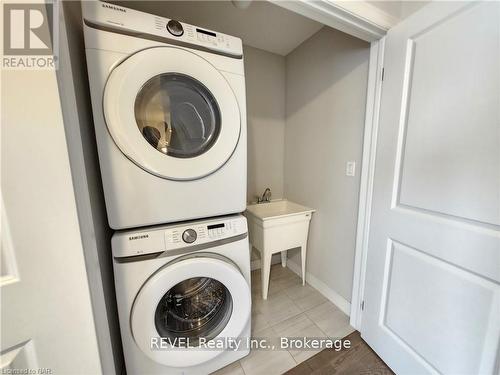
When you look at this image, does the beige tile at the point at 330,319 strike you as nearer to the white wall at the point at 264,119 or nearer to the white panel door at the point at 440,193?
the white panel door at the point at 440,193

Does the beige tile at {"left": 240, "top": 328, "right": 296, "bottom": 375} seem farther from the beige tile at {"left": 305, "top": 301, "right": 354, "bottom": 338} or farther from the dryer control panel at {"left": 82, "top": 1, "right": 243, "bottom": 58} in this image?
the dryer control panel at {"left": 82, "top": 1, "right": 243, "bottom": 58}

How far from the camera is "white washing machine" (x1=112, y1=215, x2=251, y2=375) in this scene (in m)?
Result: 0.82

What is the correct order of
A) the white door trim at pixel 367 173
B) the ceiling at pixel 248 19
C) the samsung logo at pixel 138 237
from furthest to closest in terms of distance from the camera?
1. the ceiling at pixel 248 19
2. the white door trim at pixel 367 173
3. the samsung logo at pixel 138 237

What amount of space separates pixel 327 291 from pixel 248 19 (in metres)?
2.23

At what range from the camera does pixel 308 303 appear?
163 centimetres

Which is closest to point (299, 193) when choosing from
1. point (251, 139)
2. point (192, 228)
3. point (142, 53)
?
point (251, 139)

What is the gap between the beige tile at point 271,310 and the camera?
1.44 m

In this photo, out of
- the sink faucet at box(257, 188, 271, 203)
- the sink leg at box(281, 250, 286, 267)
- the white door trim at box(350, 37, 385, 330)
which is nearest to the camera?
the white door trim at box(350, 37, 385, 330)

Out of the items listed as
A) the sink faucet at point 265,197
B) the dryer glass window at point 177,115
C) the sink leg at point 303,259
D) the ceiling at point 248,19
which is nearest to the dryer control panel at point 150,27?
the dryer glass window at point 177,115

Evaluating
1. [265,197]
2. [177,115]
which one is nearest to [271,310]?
[265,197]

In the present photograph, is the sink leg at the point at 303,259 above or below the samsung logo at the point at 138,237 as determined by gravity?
below

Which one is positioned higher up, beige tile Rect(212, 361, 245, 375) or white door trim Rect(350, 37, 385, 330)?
white door trim Rect(350, 37, 385, 330)

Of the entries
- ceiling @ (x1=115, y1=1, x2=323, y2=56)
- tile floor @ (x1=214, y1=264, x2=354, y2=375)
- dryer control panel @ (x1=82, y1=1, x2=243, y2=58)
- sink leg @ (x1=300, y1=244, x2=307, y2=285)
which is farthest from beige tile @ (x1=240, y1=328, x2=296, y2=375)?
ceiling @ (x1=115, y1=1, x2=323, y2=56)

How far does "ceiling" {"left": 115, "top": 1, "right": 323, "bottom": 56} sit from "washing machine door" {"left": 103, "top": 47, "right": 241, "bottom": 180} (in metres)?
0.79
